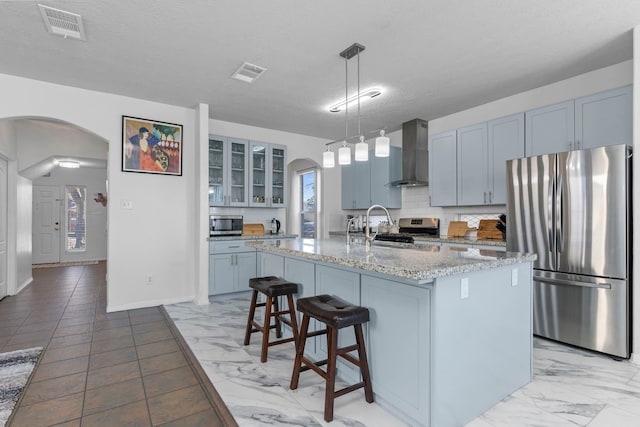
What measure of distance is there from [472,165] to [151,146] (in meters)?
4.09

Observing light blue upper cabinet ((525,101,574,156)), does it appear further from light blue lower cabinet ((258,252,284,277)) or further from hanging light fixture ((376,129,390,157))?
light blue lower cabinet ((258,252,284,277))

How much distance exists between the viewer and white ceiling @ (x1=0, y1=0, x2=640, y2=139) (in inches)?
91.3

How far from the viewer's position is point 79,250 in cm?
845

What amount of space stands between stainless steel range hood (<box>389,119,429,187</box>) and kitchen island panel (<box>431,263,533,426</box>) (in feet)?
9.00

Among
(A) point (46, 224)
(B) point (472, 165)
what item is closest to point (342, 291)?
(B) point (472, 165)

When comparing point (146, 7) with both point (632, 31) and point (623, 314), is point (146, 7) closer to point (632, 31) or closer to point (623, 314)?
point (632, 31)

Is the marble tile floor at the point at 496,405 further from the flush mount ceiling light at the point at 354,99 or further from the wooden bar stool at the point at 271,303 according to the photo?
the flush mount ceiling light at the point at 354,99

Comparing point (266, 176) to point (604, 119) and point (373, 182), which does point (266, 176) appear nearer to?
point (373, 182)

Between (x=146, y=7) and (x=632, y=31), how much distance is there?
3672mm

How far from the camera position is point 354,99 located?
4027 millimetres

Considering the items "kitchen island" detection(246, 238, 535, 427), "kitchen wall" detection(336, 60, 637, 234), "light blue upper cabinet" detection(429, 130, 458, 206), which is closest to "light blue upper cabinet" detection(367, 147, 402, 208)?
"kitchen wall" detection(336, 60, 637, 234)

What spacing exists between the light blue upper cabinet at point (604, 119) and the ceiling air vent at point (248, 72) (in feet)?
10.3

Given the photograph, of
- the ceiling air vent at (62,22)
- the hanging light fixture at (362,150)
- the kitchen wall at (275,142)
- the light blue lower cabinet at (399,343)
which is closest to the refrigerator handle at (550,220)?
the hanging light fixture at (362,150)

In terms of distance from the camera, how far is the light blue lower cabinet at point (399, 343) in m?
1.72
